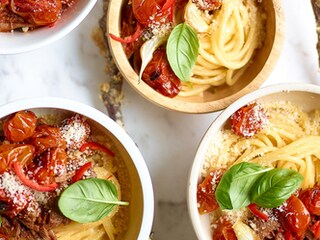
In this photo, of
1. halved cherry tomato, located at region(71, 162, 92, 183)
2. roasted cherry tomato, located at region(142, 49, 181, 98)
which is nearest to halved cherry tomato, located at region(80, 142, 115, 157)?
halved cherry tomato, located at region(71, 162, 92, 183)

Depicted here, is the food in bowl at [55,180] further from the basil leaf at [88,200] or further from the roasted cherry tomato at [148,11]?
the roasted cherry tomato at [148,11]

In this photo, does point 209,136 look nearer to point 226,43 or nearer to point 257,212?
point 257,212

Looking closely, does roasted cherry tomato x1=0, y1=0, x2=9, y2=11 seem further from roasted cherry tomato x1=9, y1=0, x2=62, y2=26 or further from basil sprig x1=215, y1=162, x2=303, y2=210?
basil sprig x1=215, y1=162, x2=303, y2=210

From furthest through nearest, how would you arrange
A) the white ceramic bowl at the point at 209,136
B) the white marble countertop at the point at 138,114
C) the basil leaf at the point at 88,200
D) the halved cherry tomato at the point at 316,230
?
1. the white marble countertop at the point at 138,114
2. the halved cherry tomato at the point at 316,230
3. the white ceramic bowl at the point at 209,136
4. the basil leaf at the point at 88,200

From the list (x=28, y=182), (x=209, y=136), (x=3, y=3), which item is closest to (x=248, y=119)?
(x=209, y=136)

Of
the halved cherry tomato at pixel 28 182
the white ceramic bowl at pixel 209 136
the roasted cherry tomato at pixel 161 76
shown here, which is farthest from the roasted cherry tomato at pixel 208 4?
the halved cherry tomato at pixel 28 182

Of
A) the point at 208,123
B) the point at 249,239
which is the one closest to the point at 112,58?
the point at 208,123
